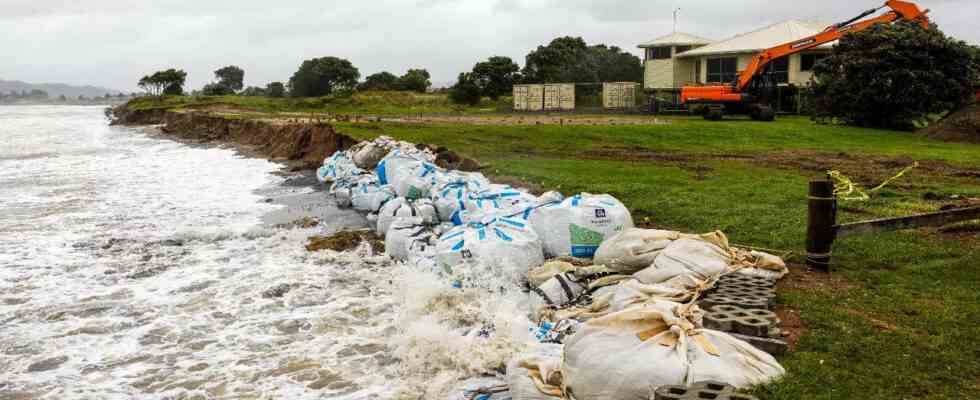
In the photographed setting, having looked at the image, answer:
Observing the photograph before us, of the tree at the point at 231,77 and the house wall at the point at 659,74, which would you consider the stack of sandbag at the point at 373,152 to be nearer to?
the house wall at the point at 659,74

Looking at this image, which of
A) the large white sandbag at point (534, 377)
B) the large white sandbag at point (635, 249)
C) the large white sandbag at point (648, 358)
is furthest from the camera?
the large white sandbag at point (635, 249)

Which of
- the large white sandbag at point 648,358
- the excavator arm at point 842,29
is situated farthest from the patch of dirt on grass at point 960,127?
the large white sandbag at point 648,358

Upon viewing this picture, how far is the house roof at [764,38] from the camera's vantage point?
1231 inches

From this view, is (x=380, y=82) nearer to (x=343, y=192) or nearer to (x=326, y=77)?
(x=326, y=77)

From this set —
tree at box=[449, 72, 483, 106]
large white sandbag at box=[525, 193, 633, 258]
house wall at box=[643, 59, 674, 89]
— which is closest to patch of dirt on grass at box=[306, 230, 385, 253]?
large white sandbag at box=[525, 193, 633, 258]

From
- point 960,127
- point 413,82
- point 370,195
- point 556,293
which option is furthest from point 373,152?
point 413,82

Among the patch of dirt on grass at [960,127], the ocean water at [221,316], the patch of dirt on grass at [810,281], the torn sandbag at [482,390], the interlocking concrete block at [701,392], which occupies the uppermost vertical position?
the patch of dirt on grass at [960,127]

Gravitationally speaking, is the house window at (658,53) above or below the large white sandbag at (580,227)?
above

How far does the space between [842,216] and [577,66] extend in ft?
125

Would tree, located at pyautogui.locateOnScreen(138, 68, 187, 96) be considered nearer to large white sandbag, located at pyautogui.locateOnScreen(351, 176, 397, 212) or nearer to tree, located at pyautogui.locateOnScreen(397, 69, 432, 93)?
tree, located at pyautogui.locateOnScreen(397, 69, 432, 93)

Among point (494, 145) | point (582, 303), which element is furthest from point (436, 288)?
point (494, 145)

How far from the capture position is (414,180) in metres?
10.6

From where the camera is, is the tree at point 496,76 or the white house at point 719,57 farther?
the tree at point 496,76

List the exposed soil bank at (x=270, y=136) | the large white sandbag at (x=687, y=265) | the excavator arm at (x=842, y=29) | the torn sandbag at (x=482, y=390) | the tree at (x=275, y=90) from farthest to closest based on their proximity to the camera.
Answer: the tree at (x=275, y=90)
the excavator arm at (x=842, y=29)
the exposed soil bank at (x=270, y=136)
the large white sandbag at (x=687, y=265)
the torn sandbag at (x=482, y=390)
